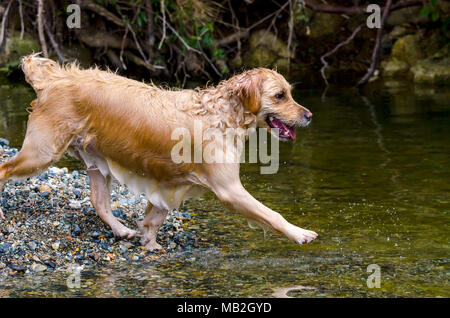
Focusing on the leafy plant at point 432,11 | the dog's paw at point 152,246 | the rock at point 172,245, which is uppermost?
the leafy plant at point 432,11

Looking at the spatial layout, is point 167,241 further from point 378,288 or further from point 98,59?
point 98,59

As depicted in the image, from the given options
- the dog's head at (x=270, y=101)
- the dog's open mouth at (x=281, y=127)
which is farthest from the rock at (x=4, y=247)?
the dog's open mouth at (x=281, y=127)

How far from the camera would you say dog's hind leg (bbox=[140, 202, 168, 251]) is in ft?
21.3

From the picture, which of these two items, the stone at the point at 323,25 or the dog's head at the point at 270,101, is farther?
the stone at the point at 323,25

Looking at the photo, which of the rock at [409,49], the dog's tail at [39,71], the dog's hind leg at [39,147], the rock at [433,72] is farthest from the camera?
the rock at [409,49]

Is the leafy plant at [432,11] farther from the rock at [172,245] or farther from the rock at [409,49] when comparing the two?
the rock at [172,245]

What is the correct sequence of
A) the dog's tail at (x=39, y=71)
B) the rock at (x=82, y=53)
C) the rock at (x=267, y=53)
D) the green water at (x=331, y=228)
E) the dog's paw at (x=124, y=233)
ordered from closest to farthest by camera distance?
1. the green water at (x=331, y=228)
2. the dog's tail at (x=39, y=71)
3. the dog's paw at (x=124, y=233)
4. the rock at (x=82, y=53)
5. the rock at (x=267, y=53)

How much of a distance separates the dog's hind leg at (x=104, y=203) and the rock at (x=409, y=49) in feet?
42.0

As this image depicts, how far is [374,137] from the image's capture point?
37.3 ft

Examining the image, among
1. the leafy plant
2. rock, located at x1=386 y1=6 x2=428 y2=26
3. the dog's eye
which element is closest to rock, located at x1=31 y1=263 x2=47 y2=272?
the dog's eye

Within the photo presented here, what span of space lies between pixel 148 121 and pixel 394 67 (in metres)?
13.1

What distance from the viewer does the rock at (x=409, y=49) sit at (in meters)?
17.9
